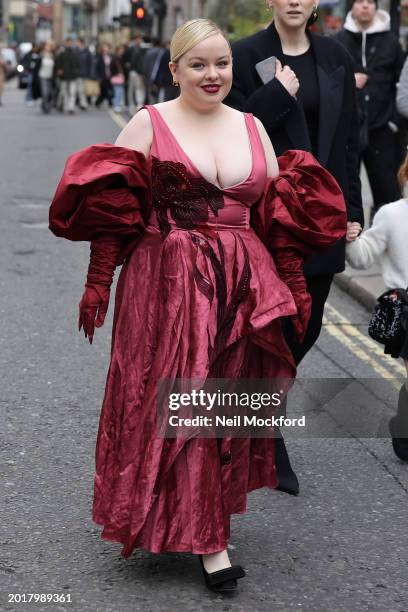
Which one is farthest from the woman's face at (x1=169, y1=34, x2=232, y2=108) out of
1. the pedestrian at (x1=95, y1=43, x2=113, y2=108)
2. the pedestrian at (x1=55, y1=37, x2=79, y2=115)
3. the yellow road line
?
the pedestrian at (x1=95, y1=43, x2=113, y2=108)

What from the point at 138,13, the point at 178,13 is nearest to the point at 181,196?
the point at 138,13

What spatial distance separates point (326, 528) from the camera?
4.63m

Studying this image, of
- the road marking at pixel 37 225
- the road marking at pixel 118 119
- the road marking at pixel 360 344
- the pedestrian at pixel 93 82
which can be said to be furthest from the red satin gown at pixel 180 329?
the pedestrian at pixel 93 82

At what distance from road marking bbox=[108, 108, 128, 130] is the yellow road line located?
768 inches

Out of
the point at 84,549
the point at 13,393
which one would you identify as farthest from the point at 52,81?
the point at 84,549

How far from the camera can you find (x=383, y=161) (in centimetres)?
1028

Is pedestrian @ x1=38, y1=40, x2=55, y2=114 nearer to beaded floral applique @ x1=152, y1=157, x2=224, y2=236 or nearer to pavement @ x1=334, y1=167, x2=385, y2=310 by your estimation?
pavement @ x1=334, y1=167, x2=385, y2=310

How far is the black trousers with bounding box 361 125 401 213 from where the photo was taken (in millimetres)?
10219

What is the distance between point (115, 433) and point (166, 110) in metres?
1.03

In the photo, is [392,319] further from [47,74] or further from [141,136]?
[47,74]

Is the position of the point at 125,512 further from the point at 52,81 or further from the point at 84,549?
the point at 52,81

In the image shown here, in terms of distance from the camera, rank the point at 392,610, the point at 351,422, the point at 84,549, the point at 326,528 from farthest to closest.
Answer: the point at 351,422, the point at 326,528, the point at 84,549, the point at 392,610

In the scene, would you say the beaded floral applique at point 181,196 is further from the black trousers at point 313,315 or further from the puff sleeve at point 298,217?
the black trousers at point 313,315

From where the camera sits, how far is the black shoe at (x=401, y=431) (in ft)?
17.7
